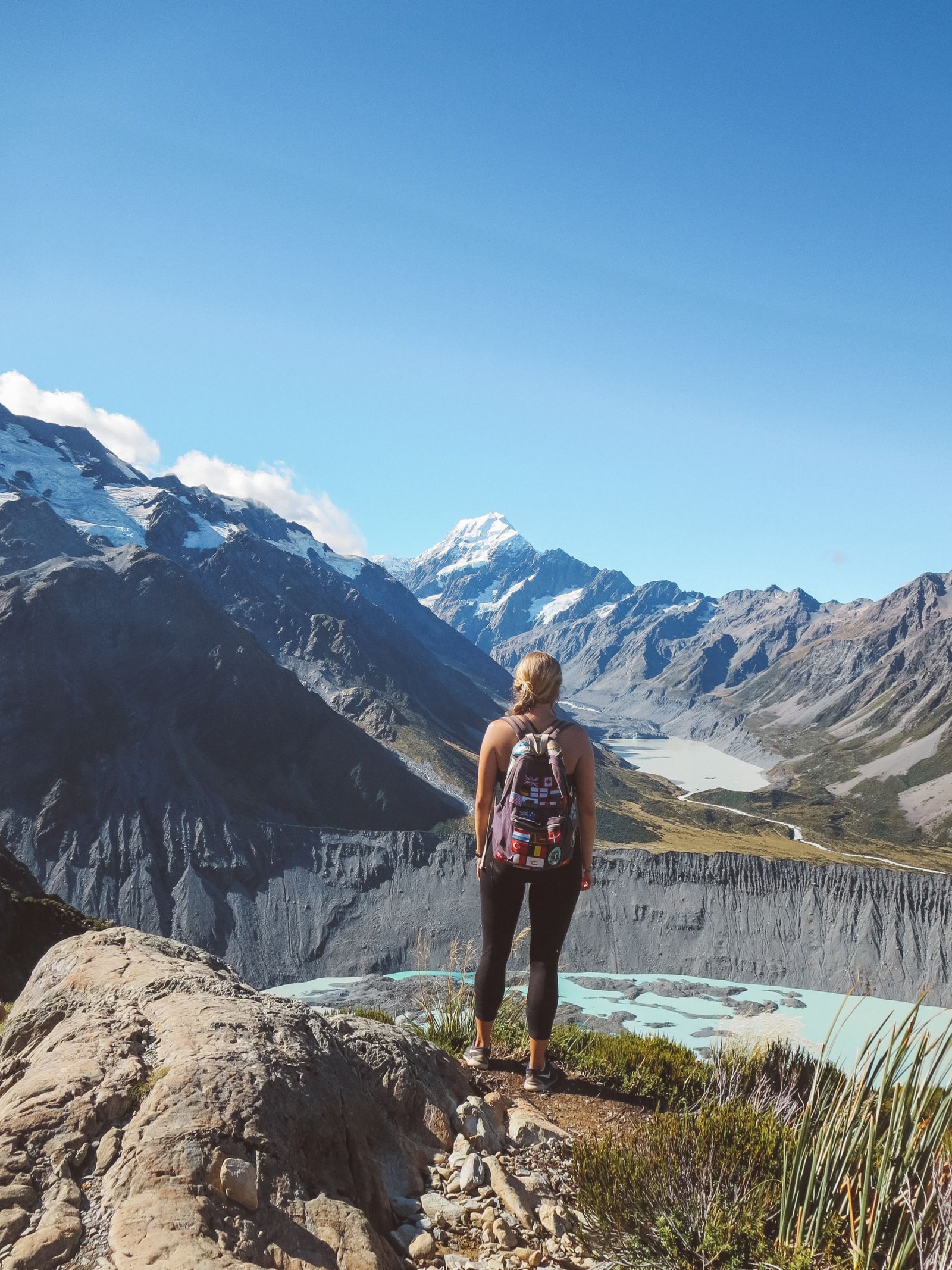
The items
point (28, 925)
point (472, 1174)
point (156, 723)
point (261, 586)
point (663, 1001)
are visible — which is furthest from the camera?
point (261, 586)

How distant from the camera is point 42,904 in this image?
20469 mm

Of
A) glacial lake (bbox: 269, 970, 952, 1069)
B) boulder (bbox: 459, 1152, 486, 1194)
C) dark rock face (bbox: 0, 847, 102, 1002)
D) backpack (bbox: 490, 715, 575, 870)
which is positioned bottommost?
glacial lake (bbox: 269, 970, 952, 1069)

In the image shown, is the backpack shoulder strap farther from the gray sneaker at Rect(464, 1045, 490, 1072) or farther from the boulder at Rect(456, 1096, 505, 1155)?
the gray sneaker at Rect(464, 1045, 490, 1072)

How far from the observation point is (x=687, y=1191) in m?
3.86

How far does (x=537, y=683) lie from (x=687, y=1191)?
3.06m

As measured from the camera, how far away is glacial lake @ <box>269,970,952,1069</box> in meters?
46.6

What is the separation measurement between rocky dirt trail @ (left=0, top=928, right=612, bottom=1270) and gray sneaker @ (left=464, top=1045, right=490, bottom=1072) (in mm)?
844

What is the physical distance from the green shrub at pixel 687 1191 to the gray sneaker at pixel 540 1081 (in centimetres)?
137

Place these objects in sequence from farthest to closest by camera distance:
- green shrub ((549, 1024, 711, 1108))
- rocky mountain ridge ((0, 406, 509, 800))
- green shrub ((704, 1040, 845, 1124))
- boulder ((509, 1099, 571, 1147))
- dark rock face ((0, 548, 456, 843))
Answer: rocky mountain ridge ((0, 406, 509, 800)) < dark rock face ((0, 548, 456, 843)) < green shrub ((549, 1024, 711, 1108)) < green shrub ((704, 1040, 845, 1124)) < boulder ((509, 1099, 571, 1147))

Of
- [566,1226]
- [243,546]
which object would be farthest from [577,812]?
[243,546]

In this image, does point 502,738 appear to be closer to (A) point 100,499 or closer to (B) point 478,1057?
(B) point 478,1057

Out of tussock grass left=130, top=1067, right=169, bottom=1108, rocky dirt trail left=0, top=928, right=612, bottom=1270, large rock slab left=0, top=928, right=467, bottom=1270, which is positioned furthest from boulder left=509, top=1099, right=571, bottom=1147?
tussock grass left=130, top=1067, right=169, bottom=1108

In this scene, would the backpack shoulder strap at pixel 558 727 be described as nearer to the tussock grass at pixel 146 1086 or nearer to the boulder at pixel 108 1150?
the tussock grass at pixel 146 1086

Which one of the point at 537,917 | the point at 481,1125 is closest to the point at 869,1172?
the point at 481,1125
